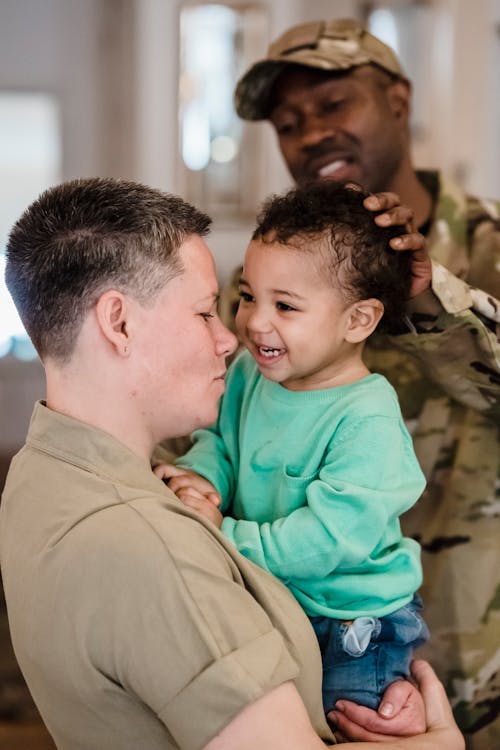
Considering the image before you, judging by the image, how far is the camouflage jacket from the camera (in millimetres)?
1693

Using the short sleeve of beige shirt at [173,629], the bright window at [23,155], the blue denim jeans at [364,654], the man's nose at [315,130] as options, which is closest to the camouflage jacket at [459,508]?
the blue denim jeans at [364,654]

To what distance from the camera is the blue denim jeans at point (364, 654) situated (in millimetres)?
1369

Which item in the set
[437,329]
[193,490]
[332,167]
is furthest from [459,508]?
[332,167]

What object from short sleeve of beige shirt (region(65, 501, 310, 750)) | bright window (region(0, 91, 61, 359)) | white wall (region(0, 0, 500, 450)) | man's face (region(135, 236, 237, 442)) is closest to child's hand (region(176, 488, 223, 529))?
man's face (region(135, 236, 237, 442))

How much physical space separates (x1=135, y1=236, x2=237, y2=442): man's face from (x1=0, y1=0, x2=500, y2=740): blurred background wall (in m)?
3.64

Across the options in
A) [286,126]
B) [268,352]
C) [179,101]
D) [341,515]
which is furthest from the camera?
[179,101]

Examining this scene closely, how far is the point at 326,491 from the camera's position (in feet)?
4.37

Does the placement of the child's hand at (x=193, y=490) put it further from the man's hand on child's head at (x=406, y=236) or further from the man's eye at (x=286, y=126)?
the man's eye at (x=286, y=126)

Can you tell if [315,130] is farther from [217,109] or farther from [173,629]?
[217,109]

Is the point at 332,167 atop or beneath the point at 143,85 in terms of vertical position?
atop

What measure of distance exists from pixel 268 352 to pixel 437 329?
1.12ft

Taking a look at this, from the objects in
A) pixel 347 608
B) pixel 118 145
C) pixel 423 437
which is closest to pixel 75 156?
pixel 118 145

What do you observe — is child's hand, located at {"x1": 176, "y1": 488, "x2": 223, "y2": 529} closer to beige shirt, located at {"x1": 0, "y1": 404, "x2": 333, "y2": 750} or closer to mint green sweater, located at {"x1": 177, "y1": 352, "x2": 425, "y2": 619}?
mint green sweater, located at {"x1": 177, "y1": 352, "x2": 425, "y2": 619}

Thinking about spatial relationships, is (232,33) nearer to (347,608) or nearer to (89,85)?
(89,85)
